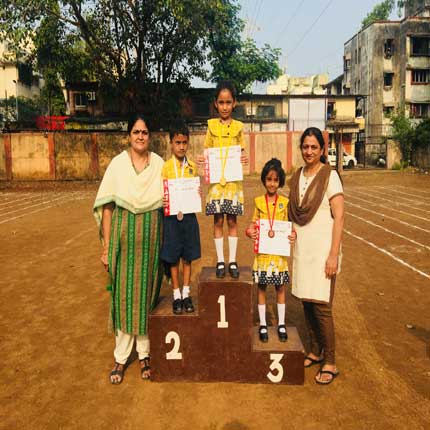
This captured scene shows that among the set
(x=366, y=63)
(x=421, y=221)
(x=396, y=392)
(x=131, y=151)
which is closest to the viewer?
(x=396, y=392)

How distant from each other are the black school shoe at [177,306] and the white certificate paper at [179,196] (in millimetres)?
790

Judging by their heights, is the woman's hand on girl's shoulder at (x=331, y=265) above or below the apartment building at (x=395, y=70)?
below

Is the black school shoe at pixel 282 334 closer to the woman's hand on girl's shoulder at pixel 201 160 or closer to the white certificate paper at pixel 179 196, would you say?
the white certificate paper at pixel 179 196

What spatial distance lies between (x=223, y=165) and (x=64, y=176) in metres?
20.1

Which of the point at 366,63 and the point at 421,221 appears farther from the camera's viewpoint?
the point at 366,63

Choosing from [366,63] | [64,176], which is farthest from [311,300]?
[366,63]

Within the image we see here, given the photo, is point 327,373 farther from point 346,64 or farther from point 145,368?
point 346,64

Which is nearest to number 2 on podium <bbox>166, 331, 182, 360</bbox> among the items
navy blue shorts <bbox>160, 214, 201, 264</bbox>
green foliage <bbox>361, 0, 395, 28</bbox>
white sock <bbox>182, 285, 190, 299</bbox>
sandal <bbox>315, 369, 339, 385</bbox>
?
white sock <bbox>182, 285, 190, 299</bbox>

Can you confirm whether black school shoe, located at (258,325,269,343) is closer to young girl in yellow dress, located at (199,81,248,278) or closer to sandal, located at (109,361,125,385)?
young girl in yellow dress, located at (199,81,248,278)

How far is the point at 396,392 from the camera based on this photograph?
11.2 feet

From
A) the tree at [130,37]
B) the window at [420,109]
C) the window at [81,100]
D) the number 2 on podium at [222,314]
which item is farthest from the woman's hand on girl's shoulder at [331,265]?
the window at [420,109]

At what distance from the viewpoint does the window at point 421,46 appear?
33.7 meters

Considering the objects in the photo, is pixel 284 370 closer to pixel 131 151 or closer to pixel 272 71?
pixel 131 151

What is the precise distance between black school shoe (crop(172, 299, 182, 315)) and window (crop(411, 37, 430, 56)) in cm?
3661
